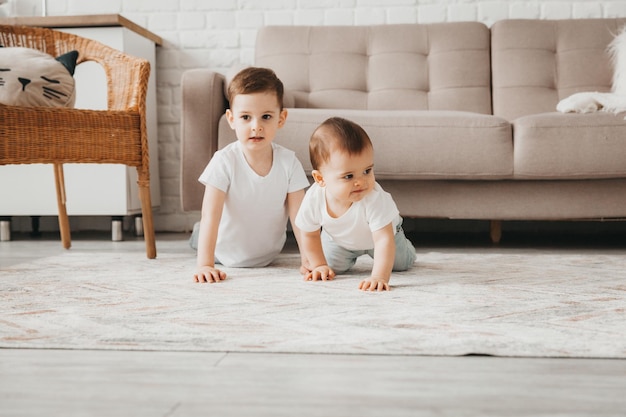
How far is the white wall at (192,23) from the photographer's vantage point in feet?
10.3

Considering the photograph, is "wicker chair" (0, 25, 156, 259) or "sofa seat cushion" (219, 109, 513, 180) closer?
"wicker chair" (0, 25, 156, 259)

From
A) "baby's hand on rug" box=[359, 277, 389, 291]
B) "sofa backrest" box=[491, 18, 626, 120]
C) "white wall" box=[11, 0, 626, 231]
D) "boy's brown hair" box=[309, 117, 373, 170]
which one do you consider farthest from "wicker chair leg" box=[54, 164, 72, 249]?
"sofa backrest" box=[491, 18, 626, 120]

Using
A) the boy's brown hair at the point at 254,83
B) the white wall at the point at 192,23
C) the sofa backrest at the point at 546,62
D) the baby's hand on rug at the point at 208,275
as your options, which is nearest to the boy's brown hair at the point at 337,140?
the boy's brown hair at the point at 254,83

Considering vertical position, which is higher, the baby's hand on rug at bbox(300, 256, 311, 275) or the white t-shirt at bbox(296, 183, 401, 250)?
the white t-shirt at bbox(296, 183, 401, 250)

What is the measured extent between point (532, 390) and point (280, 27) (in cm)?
236

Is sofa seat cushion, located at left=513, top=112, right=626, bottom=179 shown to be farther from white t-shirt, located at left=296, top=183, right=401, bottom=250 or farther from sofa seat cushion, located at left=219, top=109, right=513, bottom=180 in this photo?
white t-shirt, located at left=296, top=183, right=401, bottom=250

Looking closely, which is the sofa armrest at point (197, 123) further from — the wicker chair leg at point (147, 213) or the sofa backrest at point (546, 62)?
the sofa backrest at point (546, 62)

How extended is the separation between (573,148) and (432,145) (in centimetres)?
44

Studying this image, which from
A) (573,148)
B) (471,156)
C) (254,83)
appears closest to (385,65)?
(471,156)

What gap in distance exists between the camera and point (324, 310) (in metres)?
1.30

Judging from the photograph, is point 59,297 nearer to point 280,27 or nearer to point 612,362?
point 612,362

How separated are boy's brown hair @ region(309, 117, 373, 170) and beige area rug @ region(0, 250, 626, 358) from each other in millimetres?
310

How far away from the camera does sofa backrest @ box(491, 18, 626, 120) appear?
9.04 ft

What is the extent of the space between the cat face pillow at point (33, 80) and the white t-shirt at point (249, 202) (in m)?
0.65
